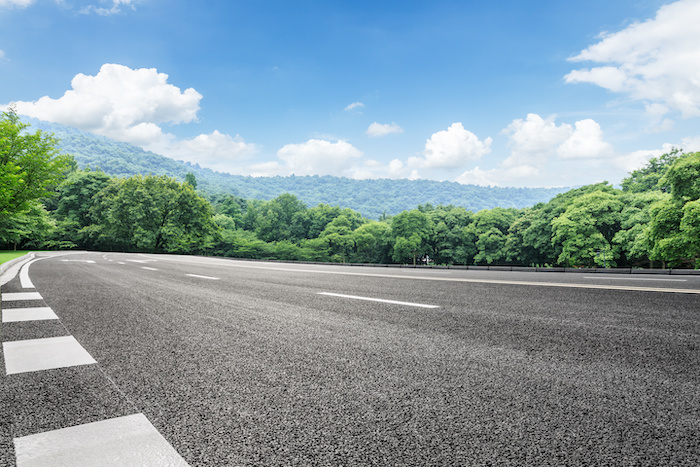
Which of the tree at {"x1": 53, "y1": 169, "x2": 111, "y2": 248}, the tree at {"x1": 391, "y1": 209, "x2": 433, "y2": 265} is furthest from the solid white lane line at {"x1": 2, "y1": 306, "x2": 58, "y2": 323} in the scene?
the tree at {"x1": 53, "y1": 169, "x2": 111, "y2": 248}

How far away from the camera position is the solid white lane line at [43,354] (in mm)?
2602

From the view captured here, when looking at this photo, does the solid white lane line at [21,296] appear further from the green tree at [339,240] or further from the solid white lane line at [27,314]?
the green tree at [339,240]

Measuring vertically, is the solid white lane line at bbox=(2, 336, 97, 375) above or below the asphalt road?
below

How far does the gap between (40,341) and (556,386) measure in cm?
396

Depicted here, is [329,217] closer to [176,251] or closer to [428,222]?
[428,222]

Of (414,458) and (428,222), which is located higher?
(428,222)

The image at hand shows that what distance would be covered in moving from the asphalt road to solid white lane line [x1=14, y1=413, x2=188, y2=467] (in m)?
0.05

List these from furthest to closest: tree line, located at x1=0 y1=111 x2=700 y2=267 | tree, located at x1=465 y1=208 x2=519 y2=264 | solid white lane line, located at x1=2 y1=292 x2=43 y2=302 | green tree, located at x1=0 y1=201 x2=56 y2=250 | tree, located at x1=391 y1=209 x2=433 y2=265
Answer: tree, located at x1=391 y1=209 x2=433 y2=265, tree, located at x1=465 y1=208 x2=519 y2=264, green tree, located at x1=0 y1=201 x2=56 y2=250, tree line, located at x1=0 y1=111 x2=700 y2=267, solid white lane line, located at x1=2 y1=292 x2=43 y2=302

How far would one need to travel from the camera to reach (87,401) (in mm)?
1979

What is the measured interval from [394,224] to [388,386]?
224 ft

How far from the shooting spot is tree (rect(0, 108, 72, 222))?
961cm

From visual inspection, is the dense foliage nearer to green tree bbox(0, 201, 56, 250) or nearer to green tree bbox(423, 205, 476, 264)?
green tree bbox(0, 201, 56, 250)

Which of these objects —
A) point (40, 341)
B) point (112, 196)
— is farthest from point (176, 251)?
point (40, 341)

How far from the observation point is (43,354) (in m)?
2.89
